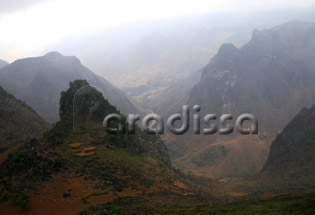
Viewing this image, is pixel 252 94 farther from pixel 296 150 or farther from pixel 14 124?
pixel 14 124

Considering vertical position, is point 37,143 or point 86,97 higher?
point 86,97

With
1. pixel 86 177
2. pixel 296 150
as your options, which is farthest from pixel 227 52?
pixel 86 177

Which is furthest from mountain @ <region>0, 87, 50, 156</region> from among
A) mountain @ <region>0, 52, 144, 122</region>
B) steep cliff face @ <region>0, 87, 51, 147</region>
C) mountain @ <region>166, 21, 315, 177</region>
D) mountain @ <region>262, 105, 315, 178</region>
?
mountain @ <region>262, 105, 315, 178</region>

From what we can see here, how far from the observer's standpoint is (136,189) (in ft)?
89.1

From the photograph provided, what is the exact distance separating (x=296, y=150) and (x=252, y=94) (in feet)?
189

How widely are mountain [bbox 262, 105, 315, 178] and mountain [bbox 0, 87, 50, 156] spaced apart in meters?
38.3

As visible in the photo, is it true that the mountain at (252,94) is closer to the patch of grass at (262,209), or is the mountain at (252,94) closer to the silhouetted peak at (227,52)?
the silhouetted peak at (227,52)

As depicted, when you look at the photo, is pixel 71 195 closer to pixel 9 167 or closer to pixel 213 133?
pixel 9 167

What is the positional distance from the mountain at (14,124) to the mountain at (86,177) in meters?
10.3

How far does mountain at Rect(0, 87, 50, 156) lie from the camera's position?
42412 mm

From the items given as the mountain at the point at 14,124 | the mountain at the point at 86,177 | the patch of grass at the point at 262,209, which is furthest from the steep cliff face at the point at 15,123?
the patch of grass at the point at 262,209

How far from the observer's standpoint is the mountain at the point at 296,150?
143 feet

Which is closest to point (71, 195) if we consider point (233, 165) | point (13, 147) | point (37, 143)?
point (37, 143)

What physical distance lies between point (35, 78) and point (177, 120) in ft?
179
